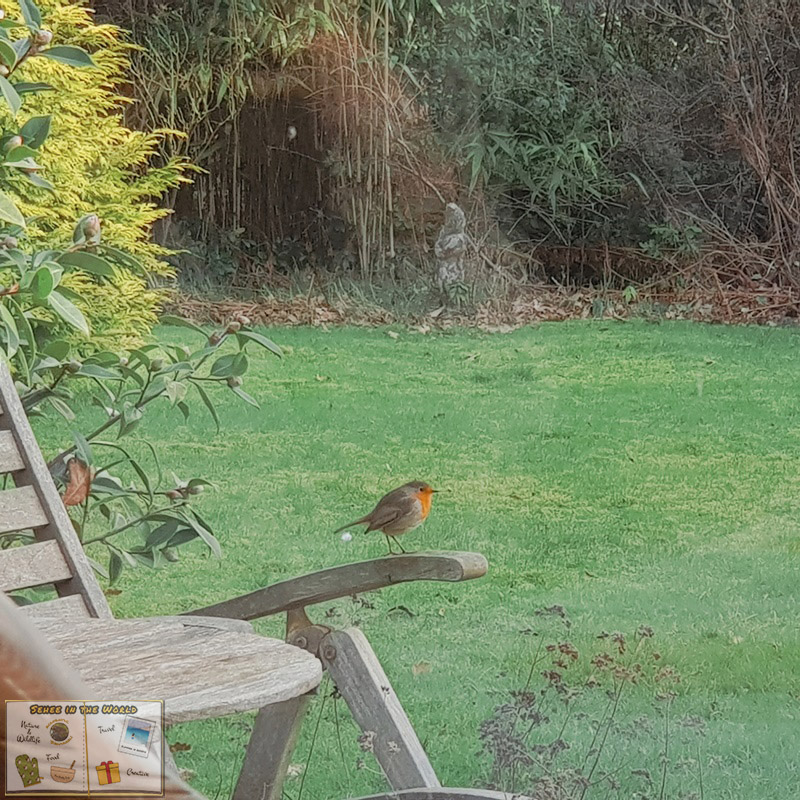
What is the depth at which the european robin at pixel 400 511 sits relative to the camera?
1.85 meters

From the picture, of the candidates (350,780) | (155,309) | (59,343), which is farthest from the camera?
(155,309)

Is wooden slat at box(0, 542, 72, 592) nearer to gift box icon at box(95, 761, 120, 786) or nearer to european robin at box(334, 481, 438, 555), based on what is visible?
european robin at box(334, 481, 438, 555)

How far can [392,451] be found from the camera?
1.93m

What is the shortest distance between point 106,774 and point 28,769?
6 centimetres

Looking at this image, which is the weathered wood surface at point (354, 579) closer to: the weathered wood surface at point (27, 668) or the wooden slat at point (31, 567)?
the wooden slat at point (31, 567)

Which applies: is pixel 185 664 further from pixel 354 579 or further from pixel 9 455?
pixel 9 455

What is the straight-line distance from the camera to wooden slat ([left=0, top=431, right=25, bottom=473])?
1.52m

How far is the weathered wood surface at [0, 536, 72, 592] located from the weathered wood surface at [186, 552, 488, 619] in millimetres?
239

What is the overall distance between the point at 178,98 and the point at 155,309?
1.05 feet

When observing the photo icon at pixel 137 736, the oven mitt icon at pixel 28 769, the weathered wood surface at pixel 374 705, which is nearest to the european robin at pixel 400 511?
the weathered wood surface at pixel 374 705

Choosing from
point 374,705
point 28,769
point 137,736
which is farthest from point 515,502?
point 28,769

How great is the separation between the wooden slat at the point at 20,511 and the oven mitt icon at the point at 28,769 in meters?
0.88

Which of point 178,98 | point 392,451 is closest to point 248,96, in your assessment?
point 178,98

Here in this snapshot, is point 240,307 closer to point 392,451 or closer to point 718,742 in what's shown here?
point 392,451
